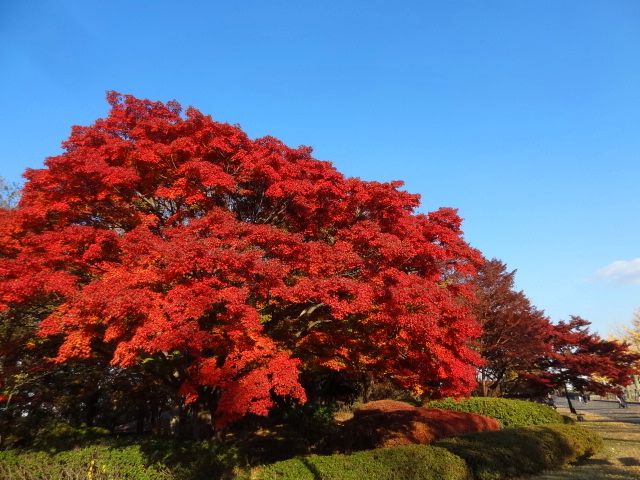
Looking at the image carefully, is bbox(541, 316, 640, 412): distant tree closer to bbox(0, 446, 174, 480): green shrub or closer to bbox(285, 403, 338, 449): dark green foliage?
bbox(285, 403, 338, 449): dark green foliage

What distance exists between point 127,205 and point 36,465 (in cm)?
755

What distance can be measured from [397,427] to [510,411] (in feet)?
35.3

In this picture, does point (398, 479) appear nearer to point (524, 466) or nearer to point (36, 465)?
point (524, 466)

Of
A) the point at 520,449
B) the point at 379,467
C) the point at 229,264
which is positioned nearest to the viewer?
the point at 229,264

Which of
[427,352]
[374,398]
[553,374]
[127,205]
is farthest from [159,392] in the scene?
[553,374]

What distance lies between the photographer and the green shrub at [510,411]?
68.2 feet

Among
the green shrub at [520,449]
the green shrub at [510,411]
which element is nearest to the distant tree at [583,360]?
the green shrub at [510,411]

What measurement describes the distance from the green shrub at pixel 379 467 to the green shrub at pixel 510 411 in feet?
36.7

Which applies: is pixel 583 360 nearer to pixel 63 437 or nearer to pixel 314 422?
pixel 314 422

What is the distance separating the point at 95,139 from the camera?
1229 centimetres

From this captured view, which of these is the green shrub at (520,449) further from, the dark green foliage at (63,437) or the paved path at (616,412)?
the paved path at (616,412)

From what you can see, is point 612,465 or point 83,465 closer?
point 83,465

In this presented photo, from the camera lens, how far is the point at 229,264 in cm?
841

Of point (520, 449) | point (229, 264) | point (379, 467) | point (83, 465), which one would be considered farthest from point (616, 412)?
point (83, 465)
